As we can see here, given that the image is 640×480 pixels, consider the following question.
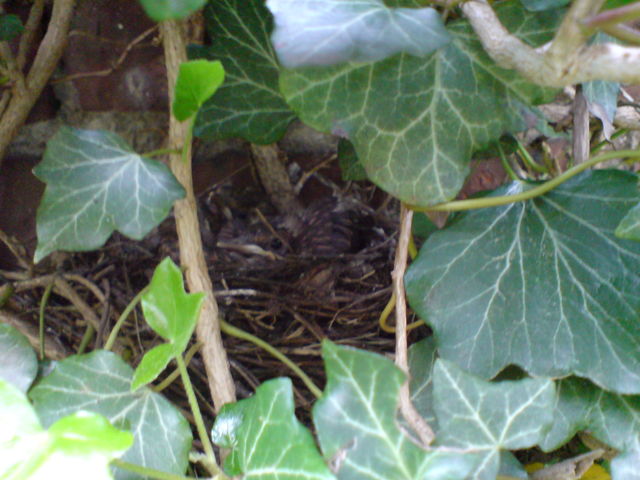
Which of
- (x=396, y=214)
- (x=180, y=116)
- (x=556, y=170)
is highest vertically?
(x=180, y=116)

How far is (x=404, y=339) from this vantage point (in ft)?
1.53

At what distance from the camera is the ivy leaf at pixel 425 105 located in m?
0.47

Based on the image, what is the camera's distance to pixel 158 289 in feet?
1.43

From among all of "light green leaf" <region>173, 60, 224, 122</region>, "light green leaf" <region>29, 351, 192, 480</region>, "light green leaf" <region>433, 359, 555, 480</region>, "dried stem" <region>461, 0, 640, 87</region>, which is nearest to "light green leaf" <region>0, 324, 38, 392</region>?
"light green leaf" <region>29, 351, 192, 480</region>

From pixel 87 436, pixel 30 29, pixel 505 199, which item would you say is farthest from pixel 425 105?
pixel 30 29

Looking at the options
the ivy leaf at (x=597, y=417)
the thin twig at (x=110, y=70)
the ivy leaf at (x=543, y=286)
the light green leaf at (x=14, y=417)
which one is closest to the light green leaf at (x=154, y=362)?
the light green leaf at (x=14, y=417)

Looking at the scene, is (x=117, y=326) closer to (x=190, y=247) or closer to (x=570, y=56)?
(x=190, y=247)

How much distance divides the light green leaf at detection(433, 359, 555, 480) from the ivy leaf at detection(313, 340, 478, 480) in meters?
0.04

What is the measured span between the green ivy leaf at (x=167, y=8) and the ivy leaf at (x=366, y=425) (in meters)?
0.22

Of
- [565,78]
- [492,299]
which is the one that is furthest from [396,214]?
[565,78]

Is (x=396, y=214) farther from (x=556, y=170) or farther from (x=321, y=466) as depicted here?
(x=321, y=466)

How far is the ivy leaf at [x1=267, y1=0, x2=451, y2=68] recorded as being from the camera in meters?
0.33

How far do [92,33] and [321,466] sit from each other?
639 mm

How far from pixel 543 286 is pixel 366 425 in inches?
9.2
